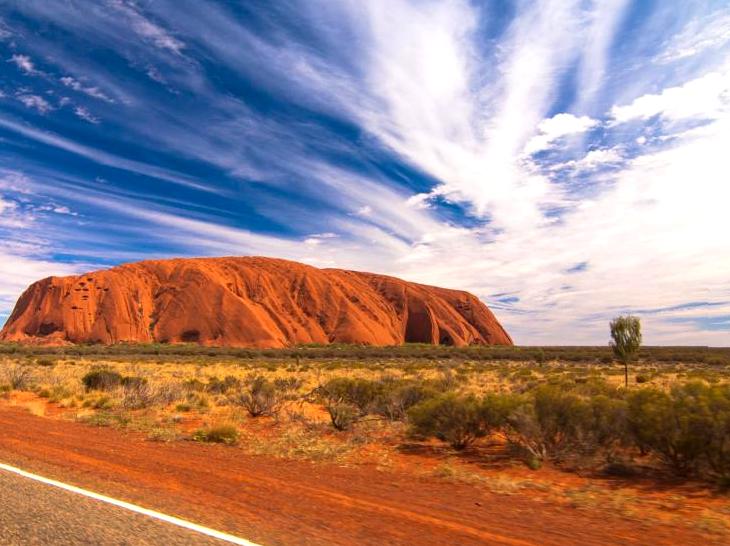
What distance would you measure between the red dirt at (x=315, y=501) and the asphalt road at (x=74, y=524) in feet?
1.47

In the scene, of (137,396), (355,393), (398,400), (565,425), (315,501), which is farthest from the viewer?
Answer: (137,396)

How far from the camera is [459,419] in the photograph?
10.4 m

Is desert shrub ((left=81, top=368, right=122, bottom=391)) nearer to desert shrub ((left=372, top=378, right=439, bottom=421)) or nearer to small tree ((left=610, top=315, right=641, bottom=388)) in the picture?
desert shrub ((left=372, top=378, right=439, bottom=421))

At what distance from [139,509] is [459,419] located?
655 centimetres

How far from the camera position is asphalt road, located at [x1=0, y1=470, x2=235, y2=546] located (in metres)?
4.63

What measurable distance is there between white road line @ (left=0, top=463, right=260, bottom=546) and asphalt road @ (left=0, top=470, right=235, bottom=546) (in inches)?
3.6

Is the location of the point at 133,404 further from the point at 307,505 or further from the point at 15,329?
the point at 15,329

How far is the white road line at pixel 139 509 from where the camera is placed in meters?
4.85

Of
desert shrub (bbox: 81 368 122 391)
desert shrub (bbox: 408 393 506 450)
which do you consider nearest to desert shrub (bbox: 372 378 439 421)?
desert shrub (bbox: 408 393 506 450)

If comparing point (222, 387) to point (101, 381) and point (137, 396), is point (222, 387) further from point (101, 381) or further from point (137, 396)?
point (101, 381)

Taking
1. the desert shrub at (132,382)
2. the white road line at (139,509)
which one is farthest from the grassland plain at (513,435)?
the white road line at (139,509)

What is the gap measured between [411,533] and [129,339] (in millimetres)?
90367

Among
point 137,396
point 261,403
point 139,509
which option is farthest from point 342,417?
point 137,396

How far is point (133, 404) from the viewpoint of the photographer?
1559cm
